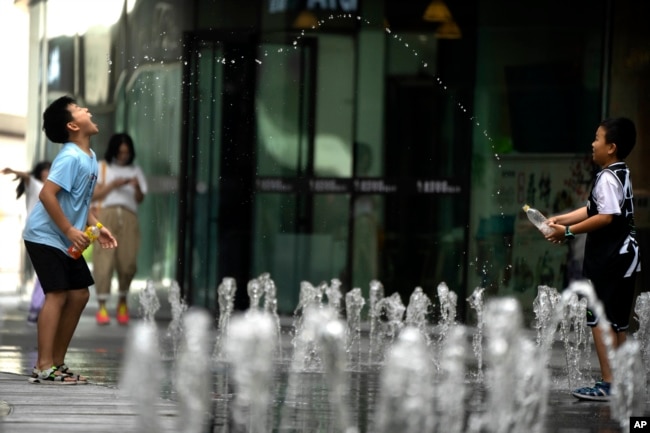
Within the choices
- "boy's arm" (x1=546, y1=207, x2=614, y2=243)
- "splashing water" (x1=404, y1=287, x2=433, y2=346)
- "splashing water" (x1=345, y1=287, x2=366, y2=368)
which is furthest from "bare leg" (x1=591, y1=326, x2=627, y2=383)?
"splashing water" (x1=404, y1=287, x2=433, y2=346)

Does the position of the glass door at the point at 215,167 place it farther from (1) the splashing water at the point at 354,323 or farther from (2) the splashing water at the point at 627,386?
(2) the splashing water at the point at 627,386

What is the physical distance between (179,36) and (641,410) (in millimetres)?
7074

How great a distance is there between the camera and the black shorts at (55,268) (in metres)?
7.12

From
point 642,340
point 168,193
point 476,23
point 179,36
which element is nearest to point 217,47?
point 179,36

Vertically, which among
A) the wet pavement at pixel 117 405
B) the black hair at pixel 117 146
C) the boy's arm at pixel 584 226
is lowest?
the wet pavement at pixel 117 405

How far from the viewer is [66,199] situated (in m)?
7.22

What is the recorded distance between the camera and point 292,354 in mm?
9750

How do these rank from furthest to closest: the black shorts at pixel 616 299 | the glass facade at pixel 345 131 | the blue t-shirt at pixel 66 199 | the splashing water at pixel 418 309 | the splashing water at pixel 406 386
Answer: the glass facade at pixel 345 131
the splashing water at pixel 418 309
the blue t-shirt at pixel 66 199
the black shorts at pixel 616 299
the splashing water at pixel 406 386

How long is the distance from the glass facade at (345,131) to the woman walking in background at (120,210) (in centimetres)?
36

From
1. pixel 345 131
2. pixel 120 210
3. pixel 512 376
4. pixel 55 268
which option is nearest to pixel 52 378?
pixel 55 268

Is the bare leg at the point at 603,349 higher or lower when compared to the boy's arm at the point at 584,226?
lower

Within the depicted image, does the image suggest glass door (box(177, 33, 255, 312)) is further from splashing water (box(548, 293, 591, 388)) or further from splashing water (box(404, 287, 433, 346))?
splashing water (box(548, 293, 591, 388))

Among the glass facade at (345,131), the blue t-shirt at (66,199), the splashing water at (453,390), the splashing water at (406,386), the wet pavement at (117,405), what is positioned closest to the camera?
the splashing water at (406,386)

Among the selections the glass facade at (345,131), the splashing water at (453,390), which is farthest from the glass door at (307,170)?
the splashing water at (453,390)
